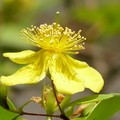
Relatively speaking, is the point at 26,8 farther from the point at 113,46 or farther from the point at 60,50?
the point at 60,50

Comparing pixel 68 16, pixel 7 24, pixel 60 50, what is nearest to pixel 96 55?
pixel 68 16

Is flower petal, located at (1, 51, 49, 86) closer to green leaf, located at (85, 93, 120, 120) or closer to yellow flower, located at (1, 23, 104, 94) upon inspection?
yellow flower, located at (1, 23, 104, 94)

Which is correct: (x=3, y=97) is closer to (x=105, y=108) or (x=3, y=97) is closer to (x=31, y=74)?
(x=31, y=74)

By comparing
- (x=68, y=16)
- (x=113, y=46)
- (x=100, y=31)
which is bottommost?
(x=113, y=46)

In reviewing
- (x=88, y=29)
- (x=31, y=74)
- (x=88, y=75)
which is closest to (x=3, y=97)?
(x=31, y=74)

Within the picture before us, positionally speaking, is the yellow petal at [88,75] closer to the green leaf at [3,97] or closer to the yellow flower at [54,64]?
the yellow flower at [54,64]

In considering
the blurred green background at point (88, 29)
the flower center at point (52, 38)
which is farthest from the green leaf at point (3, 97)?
the blurred green background at point (88, 29)
